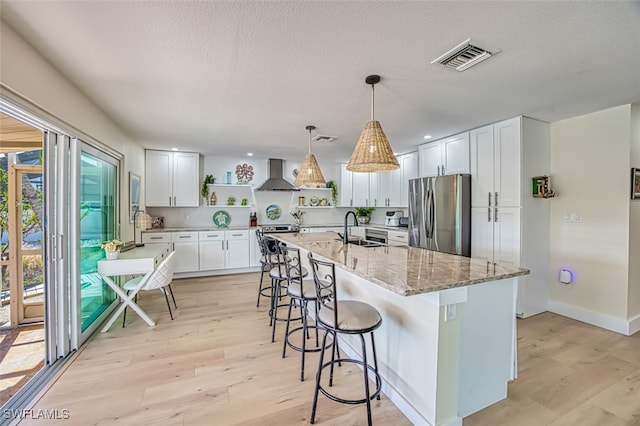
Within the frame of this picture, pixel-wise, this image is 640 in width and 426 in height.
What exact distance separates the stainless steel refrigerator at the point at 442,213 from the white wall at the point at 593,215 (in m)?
1.00

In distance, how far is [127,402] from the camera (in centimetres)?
191

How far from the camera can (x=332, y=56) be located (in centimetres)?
198

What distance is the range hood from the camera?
18.6 feet

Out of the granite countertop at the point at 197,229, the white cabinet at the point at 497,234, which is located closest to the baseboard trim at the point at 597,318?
the white cabinet at the point at 497,234

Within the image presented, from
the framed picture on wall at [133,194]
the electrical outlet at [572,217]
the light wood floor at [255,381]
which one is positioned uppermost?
the framed picture on wall at [133,194]

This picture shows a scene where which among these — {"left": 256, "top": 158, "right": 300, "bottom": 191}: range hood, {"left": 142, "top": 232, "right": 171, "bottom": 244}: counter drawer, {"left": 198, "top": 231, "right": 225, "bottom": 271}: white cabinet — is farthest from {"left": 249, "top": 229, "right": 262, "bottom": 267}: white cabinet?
{"left": 142, "top": 232, "right": 171, "bottom": 244}: counter drawer

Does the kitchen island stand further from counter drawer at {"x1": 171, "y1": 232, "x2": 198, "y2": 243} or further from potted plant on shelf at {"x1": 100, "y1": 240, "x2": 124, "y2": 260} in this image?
counter drawer at {"x1": 171, "y1": 232, "x2": 198, "y2": 243}

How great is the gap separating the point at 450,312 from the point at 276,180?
470 cm

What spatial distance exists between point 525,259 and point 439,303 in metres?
2.50

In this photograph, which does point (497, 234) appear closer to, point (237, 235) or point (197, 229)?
point (237, 235)

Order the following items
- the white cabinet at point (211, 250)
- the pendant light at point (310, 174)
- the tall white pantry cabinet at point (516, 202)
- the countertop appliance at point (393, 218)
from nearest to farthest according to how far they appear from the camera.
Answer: the tall white pantry cabinet at point (516, 202) → the pendant light at point (310, 174) → the white cabinet at point (211, 250) → the countertop appliance at point (393, 218)

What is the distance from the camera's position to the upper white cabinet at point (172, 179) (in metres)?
5.03

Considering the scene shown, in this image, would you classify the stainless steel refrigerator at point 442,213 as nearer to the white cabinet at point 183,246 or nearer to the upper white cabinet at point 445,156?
the upper white cabinet at point 445,156

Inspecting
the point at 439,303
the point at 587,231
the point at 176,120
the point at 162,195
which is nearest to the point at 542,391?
the point at 439,303
